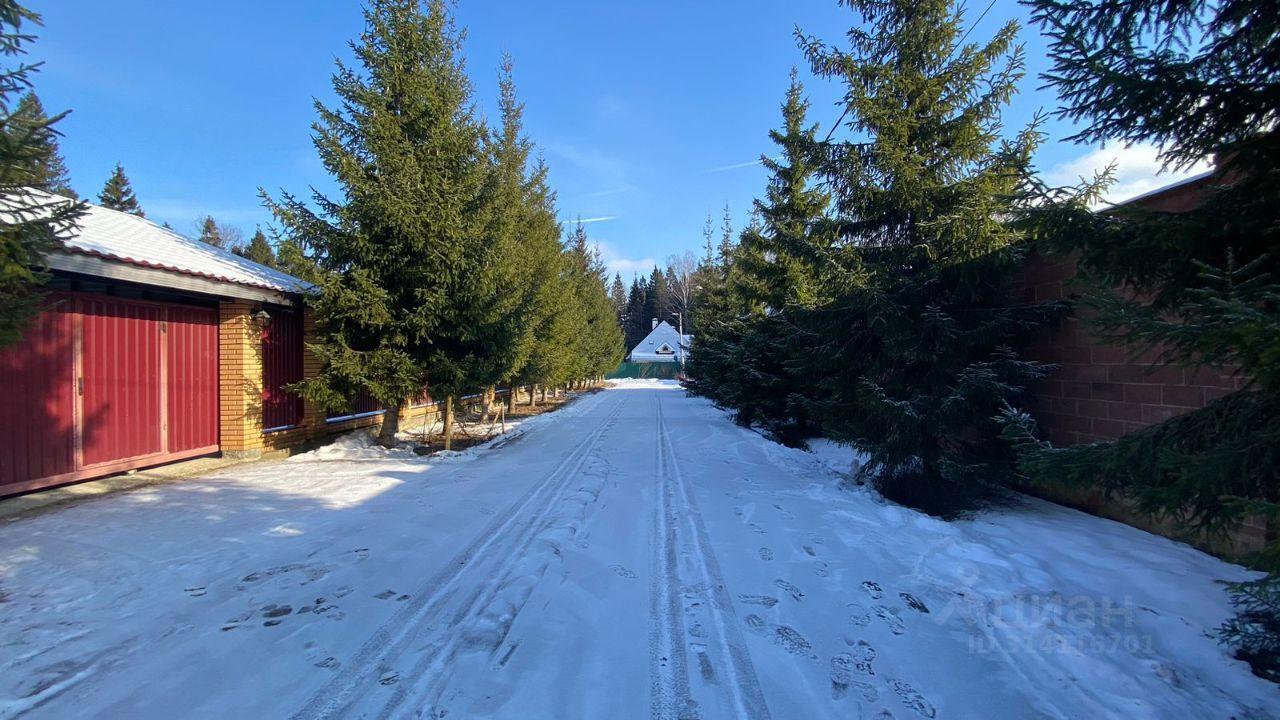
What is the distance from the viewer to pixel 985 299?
5996 mm

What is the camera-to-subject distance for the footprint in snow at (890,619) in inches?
130

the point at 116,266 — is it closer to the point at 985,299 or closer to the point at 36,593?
the point at 36,593

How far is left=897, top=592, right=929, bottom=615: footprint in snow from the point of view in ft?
11.7

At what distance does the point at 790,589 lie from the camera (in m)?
3.86

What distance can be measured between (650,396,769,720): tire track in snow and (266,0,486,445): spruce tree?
18.4 feet

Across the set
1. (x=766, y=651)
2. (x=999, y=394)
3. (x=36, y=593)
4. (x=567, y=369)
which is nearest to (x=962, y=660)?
(x=766, y=651)

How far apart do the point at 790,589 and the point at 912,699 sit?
124 centimetres

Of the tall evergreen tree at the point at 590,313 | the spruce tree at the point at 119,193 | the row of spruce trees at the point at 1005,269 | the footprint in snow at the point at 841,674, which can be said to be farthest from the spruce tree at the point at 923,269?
the spruce tree at the point at 119,193

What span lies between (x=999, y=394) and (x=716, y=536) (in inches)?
126

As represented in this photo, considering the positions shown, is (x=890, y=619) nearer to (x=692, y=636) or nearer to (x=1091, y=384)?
(x=692, y=636)

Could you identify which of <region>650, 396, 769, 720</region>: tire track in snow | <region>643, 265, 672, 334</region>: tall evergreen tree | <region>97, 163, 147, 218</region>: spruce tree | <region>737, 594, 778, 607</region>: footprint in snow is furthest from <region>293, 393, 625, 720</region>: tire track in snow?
<region>643, 265, 672, 334</region>: tall evergreen tree

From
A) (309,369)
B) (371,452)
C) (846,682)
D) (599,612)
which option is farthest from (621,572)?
(309,369)

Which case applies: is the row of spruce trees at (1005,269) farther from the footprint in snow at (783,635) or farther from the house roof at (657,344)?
the house roof at (657,344)

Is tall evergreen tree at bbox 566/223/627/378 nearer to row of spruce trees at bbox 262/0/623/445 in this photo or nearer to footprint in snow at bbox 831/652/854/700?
row of spruce trees at bbox 262/0/623/445
